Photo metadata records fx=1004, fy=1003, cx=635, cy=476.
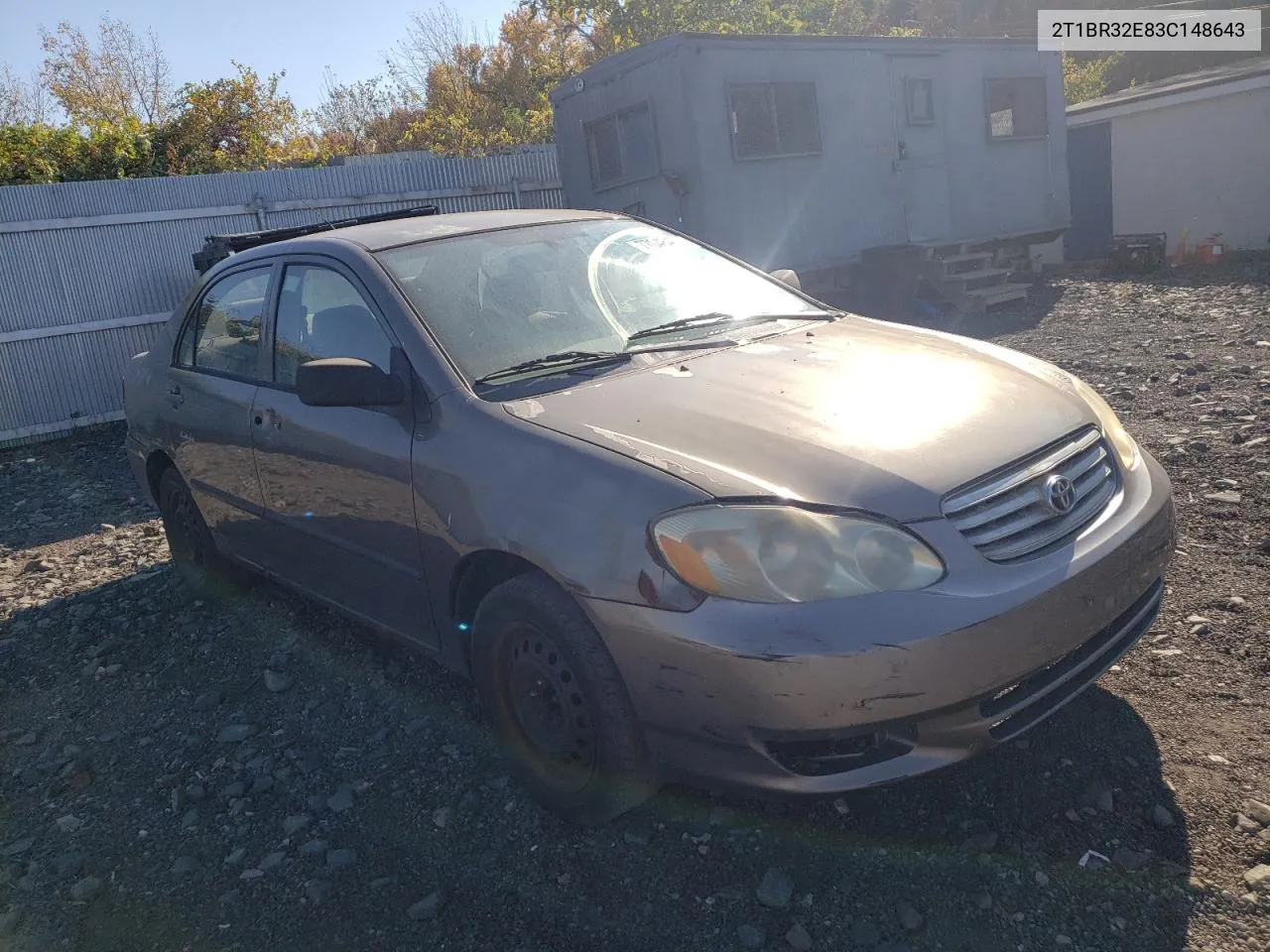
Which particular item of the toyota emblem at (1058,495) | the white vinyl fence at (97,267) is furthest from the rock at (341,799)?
the white vinyl fence at (97,267)

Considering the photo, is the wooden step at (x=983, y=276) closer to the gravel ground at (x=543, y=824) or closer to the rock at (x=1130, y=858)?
the gravel ground at (x=543, y=824)

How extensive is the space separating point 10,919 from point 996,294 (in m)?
11.6

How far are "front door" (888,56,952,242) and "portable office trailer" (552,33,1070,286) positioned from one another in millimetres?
20

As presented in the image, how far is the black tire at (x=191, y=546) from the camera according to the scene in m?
4.82

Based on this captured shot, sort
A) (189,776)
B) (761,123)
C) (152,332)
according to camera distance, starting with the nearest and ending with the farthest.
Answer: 1. (189,776)
2. (152,332)
3. (761,123)

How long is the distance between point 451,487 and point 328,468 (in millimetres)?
771

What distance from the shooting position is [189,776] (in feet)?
11.3

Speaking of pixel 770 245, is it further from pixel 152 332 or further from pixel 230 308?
pixel 230 308

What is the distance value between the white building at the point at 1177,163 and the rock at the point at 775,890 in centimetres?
1612

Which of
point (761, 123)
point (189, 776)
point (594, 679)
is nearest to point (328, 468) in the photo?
point (189, 776)

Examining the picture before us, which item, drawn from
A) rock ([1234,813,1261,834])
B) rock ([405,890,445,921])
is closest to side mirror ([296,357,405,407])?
rock ([405,890,445,921])

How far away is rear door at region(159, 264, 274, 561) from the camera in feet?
13.4

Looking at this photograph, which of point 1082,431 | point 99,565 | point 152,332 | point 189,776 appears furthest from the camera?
point 152,332

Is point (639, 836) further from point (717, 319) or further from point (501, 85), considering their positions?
point (501, 85)
